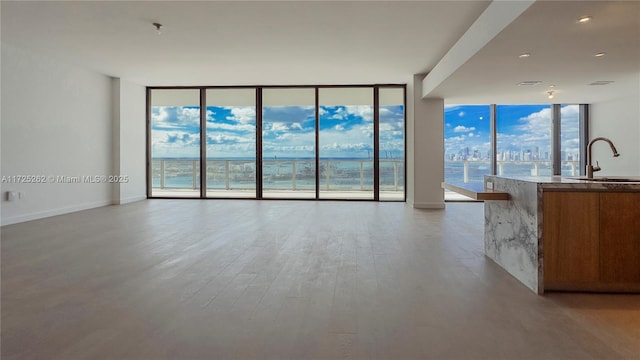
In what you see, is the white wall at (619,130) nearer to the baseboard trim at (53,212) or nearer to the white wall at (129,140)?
the white wall at (129,140)

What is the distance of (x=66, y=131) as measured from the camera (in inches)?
269

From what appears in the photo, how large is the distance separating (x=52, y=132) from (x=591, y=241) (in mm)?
7457

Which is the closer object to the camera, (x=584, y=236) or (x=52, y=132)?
(x=584, y=236)

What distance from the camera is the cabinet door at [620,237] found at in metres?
2.72

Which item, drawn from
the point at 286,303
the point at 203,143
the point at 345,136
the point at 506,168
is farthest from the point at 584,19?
the point at 203,143

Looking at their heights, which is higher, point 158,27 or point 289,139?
point 158,27

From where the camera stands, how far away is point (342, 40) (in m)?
5.42

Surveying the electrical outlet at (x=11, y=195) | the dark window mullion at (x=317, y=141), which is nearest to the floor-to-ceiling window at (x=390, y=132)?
the dark window mullion at (x=317, y=141)

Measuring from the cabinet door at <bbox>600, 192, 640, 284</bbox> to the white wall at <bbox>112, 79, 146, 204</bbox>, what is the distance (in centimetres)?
817

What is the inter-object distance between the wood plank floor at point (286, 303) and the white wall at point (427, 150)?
283cm

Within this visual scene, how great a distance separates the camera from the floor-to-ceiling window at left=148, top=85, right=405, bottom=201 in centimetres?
890

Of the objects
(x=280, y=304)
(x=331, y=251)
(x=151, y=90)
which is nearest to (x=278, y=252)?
(x=331, y=251)

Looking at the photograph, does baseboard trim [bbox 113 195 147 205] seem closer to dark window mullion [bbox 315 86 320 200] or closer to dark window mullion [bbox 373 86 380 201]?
dark window mullion [bbox 315 86 320 200]

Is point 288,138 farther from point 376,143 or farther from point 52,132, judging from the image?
point 52,132
